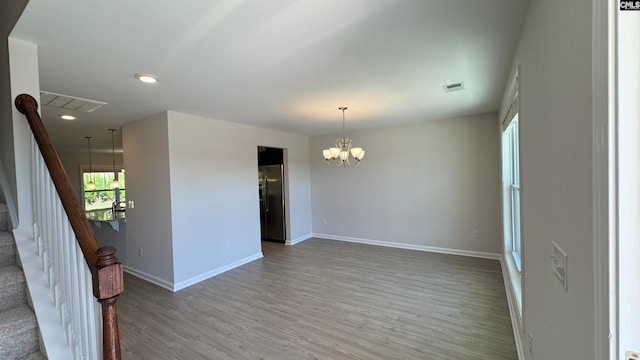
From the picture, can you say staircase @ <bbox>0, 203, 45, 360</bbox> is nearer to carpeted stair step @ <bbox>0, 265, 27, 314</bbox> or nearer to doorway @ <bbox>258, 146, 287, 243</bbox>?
carpeted stair step @ <bbox>0, 265, 27, 314</bbox>

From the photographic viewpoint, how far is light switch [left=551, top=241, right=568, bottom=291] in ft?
3.29

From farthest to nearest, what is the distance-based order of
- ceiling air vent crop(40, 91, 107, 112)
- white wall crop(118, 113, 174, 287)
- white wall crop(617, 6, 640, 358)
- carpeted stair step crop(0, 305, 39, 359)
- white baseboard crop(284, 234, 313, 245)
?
white baseboard crop(284, 234, 313, 245), white wall crop(118, 113, 174, 287), ceiling air vent crop(40, 91, 107, 112), carpeted stair step crop(0, 305, 39, 359), white wall crop(617, 6, 640, 358)

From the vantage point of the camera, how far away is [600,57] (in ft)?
2.12

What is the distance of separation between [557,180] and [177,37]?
2256mm

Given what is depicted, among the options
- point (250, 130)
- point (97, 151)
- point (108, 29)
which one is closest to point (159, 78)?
point (108, 29)

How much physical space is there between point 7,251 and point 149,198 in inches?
92.3

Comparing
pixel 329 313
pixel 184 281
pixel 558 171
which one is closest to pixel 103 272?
pixel 558 171

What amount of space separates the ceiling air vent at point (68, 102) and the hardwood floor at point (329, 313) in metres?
2.48

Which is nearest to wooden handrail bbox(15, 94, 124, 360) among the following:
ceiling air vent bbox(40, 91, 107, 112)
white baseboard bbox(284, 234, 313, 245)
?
ceiling air vent bbox(40, 91, 107, 112)

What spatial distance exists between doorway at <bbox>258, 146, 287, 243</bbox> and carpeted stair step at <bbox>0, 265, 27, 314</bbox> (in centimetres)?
453

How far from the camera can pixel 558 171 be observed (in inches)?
42.3

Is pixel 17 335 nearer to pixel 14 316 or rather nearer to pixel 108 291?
pixel 14 316

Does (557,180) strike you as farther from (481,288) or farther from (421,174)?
(421,174)

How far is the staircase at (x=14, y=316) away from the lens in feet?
4.26
